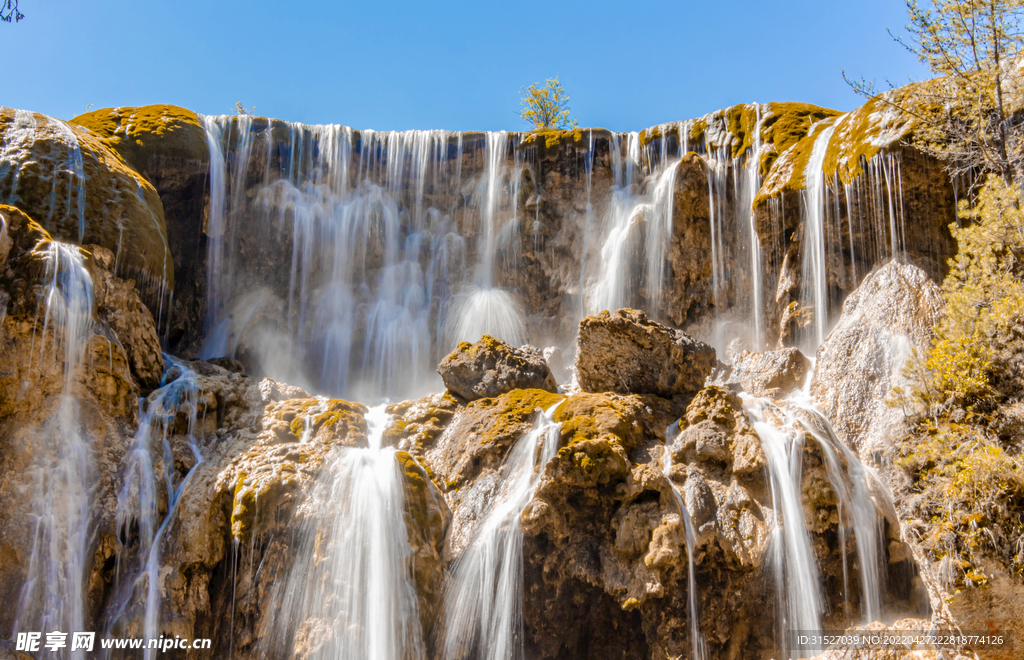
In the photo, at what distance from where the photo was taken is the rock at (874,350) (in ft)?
36.8

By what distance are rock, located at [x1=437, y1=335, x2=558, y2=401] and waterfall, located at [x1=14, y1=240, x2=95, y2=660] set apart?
6.00m

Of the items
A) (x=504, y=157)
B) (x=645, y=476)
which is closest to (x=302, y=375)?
(x=504, y=157)

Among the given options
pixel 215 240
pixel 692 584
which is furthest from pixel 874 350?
pixel 215 240

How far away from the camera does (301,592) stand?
9039mm

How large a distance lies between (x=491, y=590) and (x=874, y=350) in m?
7.96

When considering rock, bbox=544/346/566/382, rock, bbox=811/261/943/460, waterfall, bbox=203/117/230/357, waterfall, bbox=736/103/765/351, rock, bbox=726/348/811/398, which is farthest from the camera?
waterfall, bbox=203/117/230/357

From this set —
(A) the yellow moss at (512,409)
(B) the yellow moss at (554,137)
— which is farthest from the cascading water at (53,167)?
(B) the yellow moss at (554,137)

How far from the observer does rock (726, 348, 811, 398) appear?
42.6 ft

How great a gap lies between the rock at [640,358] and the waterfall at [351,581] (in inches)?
182

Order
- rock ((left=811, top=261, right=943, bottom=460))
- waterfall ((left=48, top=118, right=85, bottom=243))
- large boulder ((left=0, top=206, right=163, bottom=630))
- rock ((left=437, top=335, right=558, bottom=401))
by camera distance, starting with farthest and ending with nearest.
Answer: rock ((left=437, top=335, right=558, bottom=401))
waterfall ((left=48, top=118, right=85, bottom=243))
rock ((left=811, top=261, right=943, bottom=460))
large boulder ((left=0, top=206, right=163, bottom=630))

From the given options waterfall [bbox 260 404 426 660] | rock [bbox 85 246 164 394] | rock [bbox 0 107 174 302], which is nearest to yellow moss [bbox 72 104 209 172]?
rock [bbox 0 107 174 302]

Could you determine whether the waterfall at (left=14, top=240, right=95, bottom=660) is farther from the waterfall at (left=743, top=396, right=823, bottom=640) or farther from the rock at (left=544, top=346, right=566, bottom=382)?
the rock at (left=544, top=346, right=566, bottom=382)

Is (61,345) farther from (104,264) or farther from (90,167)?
(90,167)

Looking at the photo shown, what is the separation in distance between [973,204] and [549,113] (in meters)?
20.9
